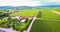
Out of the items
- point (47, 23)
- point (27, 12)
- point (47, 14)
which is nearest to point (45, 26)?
point (47, 23)

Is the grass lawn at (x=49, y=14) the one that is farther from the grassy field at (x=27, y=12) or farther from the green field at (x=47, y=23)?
the grassy field at (x=27, y=12)

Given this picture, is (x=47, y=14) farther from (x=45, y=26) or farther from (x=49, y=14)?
(x=45, y=26)

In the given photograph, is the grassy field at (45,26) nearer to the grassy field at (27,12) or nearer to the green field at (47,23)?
the green field at (47,23)

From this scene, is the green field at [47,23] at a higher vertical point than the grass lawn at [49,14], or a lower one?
lower

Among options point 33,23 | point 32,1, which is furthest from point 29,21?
point 32,1

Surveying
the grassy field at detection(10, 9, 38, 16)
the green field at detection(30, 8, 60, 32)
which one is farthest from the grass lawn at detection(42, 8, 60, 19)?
the grassy field at detection(10, 9, 38, 16)

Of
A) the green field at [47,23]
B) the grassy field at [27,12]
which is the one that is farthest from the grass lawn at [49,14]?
the grassy field at [27,12]

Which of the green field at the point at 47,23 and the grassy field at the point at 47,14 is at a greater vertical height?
the grassy field at the point at 47,14

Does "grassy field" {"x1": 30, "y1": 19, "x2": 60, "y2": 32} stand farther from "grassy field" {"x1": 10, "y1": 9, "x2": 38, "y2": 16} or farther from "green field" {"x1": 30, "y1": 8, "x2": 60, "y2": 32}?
"grassy field" {"x1": 10, "y1": 9, "x2": 38, "y2": 16}

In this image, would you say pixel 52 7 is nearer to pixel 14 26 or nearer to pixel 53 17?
pixel 53 17
